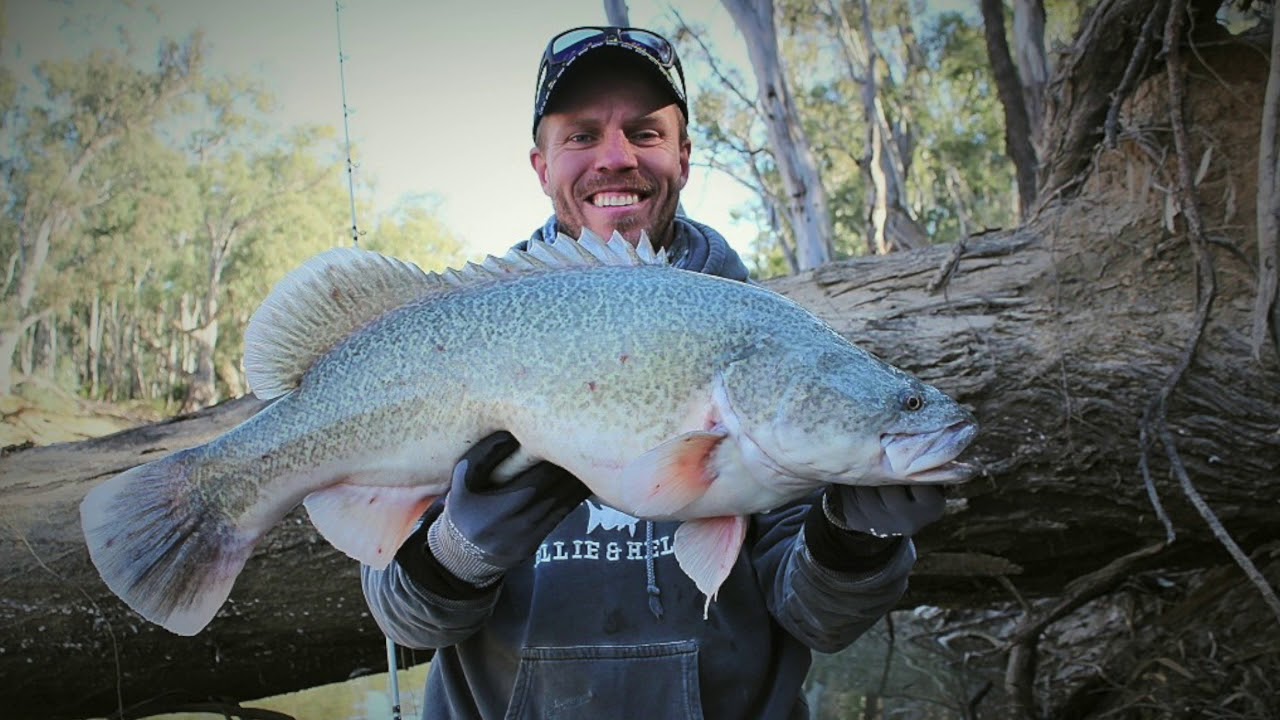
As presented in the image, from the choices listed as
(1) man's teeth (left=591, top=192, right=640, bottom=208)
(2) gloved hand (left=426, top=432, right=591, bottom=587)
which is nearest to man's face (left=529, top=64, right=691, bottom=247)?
(1) man's teeth (left=591, top=192, right=640, bottom=208)

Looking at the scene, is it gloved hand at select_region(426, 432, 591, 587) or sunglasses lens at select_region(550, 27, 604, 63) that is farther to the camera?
Answer: sunglasses lens at select_region(550, 27, 604, 63)

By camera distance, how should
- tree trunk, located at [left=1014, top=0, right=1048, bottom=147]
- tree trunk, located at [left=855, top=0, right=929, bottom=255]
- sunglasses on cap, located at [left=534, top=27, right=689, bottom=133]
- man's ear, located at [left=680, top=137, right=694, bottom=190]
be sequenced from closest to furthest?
sunglasses on cap, located at [left=534, top=27, right=689, bottom=133] → man's ear, located at [left=680, top=137, right=694, bottom=190] → tree trunk, located at [left=1014, top=0, right=1048, bottom=147] → tree trunk, located at [left=855, top=0, right=929, bottom=255]

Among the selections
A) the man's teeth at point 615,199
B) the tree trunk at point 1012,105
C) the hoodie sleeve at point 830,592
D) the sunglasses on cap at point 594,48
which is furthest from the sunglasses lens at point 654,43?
the tree trunk at point 1012,105

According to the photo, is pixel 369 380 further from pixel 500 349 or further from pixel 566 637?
pixel 566 637

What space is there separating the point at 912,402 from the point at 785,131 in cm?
1377

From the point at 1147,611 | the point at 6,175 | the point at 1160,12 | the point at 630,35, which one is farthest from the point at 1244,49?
the point at 6,175

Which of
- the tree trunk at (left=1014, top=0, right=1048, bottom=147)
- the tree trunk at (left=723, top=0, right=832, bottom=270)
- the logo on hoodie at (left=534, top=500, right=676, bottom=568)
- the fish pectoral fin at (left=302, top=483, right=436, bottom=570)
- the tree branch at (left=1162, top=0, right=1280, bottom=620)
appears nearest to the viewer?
the fish pectoral fin at (left=302, top=483, right=436, bottom=570)

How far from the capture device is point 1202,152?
13.0 feet

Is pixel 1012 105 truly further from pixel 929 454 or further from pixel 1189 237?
pixel 929 454

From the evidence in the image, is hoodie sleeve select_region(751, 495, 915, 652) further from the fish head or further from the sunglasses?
the sunglasses

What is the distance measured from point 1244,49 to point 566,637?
11.9ft

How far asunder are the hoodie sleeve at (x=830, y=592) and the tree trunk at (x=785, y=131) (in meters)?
12.5

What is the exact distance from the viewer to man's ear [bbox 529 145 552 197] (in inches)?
133

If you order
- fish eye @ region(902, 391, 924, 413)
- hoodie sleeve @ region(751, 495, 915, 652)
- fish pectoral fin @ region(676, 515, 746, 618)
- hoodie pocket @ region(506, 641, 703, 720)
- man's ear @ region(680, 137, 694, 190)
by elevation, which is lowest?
hoodie pocket @ region(506, 641, 703, 720)
